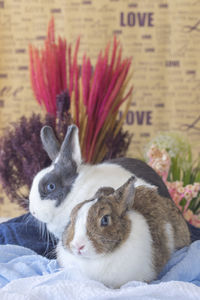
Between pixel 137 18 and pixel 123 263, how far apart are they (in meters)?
1.68

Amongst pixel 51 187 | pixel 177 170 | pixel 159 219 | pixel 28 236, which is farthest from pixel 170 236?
pixel 177 170

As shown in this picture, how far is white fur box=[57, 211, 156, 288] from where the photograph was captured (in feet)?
2.23

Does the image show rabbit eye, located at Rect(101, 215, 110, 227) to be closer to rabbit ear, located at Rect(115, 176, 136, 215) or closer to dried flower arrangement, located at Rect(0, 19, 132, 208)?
rabbit ear, located at Rect(115, 176, 136, 215)

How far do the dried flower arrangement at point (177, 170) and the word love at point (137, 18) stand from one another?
1.00m

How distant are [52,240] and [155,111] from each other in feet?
4.44

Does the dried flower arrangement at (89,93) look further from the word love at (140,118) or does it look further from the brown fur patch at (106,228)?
the word love at (140,118)

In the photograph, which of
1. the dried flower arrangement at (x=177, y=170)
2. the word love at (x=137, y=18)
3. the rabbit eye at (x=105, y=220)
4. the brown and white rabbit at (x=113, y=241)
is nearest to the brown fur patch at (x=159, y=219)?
the brown and white rabbit at (x=113, y=241)

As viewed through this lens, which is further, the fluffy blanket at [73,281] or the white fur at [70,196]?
the white fur at [70,196]

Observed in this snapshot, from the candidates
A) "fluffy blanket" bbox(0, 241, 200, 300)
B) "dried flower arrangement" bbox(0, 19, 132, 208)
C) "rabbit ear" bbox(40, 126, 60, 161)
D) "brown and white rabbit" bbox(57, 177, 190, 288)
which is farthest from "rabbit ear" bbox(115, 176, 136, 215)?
"dried flower arrangement" bbox(0, 19, 132, 208)

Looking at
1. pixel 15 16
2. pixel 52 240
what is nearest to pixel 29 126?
pixel 52 240

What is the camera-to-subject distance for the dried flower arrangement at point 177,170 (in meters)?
1.10

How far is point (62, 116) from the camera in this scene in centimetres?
108

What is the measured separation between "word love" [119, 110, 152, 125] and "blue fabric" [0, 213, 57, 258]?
1220mm

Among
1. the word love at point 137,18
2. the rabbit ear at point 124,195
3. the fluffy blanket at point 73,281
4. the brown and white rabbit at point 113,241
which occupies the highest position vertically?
the word love at point 137,18
